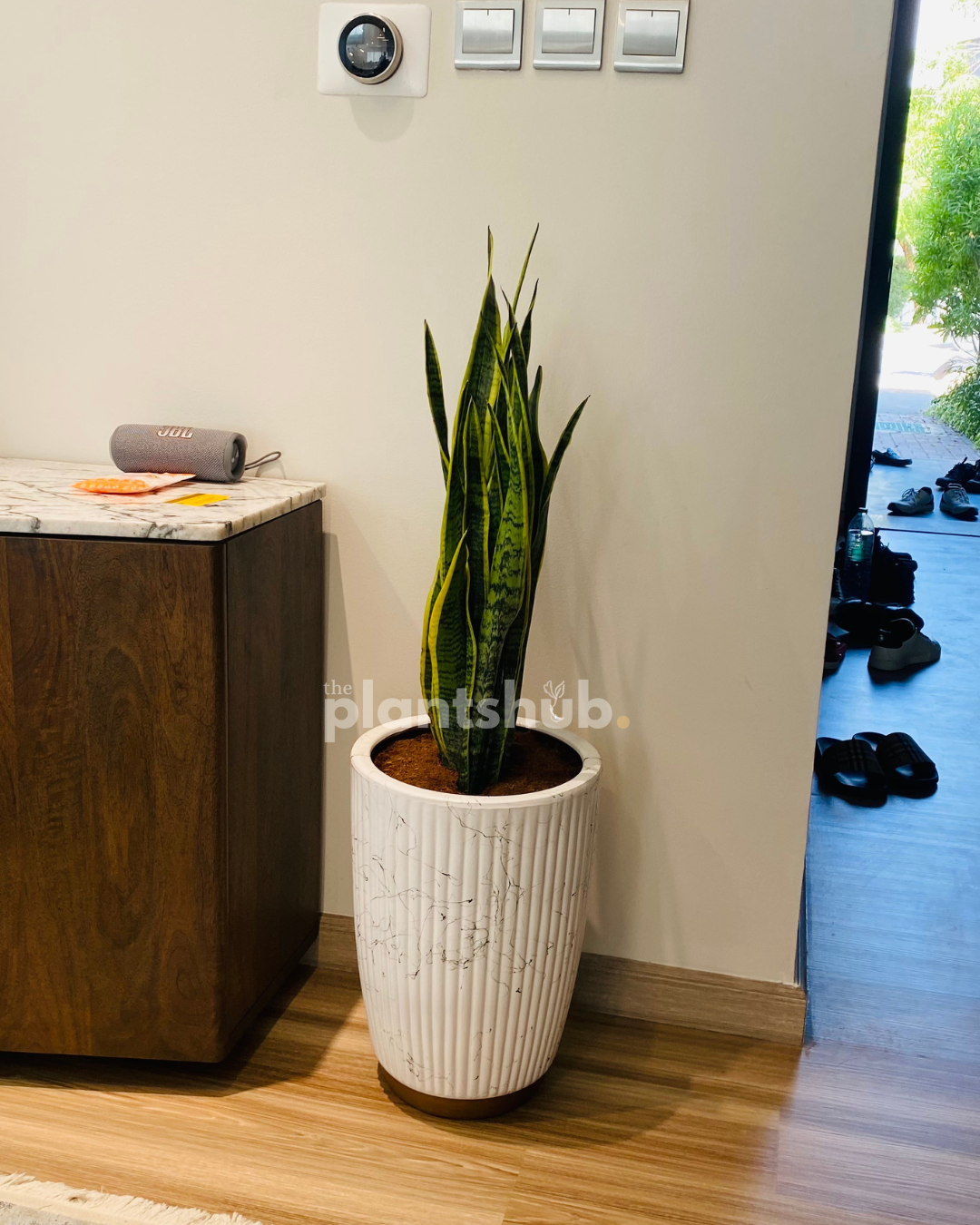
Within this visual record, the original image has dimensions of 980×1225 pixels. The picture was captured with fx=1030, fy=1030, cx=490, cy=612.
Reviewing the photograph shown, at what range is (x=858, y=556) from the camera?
319 cm

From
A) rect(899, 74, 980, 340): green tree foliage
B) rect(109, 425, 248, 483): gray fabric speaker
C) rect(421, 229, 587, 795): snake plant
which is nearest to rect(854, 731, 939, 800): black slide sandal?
rect(899, 74, 980, 340): green tree foliage

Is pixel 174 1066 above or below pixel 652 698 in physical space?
below

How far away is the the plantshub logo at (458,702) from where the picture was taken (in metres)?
1.40

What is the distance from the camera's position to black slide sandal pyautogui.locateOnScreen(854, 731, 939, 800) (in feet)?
8.59

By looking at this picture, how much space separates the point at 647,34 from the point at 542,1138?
1531 mm

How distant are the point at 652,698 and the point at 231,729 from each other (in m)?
0.66

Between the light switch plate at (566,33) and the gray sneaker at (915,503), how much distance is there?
5.76 ft

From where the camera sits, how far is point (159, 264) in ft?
5.47

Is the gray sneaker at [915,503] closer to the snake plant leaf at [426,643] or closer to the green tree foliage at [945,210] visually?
the green tree foliage at [945,210]

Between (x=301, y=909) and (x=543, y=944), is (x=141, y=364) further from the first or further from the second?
(x=543, y=944)

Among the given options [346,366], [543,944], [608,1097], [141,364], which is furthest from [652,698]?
[141,364]

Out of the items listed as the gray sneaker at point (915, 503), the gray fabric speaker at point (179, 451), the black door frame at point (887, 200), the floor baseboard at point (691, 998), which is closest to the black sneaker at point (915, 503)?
the gray sneaker at point (915, 503)

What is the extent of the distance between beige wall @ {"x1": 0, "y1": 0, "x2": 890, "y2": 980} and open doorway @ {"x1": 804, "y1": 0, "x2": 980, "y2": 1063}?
0.29 m

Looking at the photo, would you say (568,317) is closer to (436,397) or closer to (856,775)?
(436,397)
